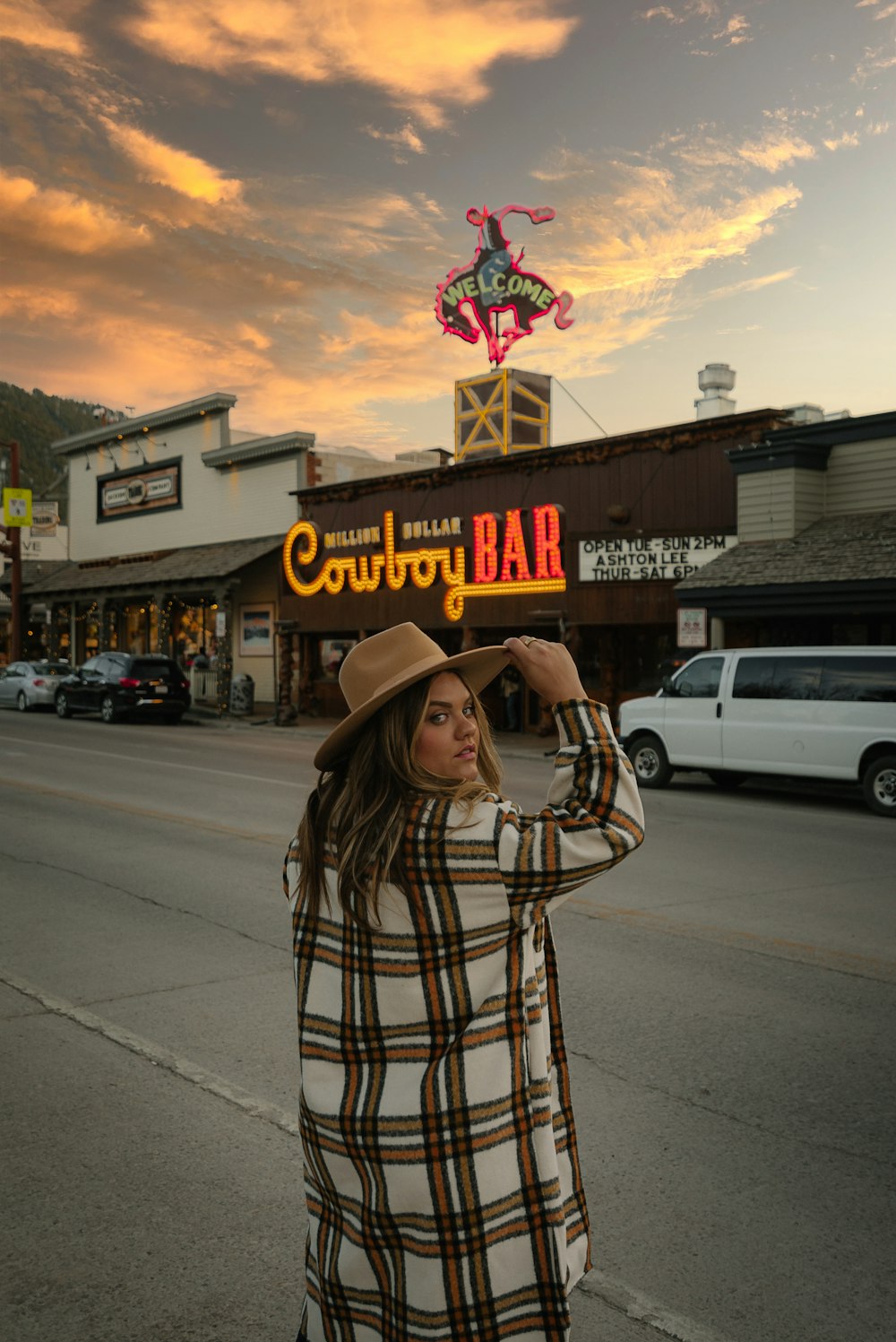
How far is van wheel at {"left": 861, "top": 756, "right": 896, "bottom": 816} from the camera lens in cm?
1386

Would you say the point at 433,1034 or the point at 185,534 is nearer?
the point at 433,1034

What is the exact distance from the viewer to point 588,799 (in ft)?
7.36

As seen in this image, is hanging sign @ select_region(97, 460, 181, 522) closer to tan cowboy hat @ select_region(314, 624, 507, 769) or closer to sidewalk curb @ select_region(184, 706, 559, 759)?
sidewalk curb @ select_region(184, 706, 559, 759)

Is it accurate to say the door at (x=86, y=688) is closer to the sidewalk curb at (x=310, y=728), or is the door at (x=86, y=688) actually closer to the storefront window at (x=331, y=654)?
the sidewalk curb at (x=310, y=728)

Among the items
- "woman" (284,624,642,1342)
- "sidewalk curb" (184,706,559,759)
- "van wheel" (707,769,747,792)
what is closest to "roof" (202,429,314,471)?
"sidewalk curb" (184,706,559,759)

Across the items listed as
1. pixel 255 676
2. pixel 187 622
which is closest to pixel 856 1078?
pixel 255 676

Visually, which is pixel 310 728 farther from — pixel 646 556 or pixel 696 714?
pixel 696 714

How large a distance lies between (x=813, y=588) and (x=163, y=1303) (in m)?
15.9

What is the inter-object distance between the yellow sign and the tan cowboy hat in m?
41.4

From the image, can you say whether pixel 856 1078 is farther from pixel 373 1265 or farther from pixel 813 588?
pixel 813 588

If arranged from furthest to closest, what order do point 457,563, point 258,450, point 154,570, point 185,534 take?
point 185,534, point 154,570, point 258,450, point 457,563

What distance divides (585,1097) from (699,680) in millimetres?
11631

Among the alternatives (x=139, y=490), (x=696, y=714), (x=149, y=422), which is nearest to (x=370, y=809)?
(x=696, y=714)

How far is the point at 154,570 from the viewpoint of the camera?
36531 mm
